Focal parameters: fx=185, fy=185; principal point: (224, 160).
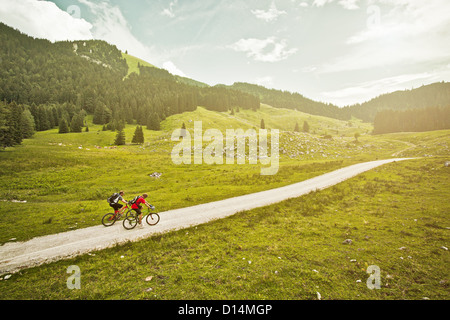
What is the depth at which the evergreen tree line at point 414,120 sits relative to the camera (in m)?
126

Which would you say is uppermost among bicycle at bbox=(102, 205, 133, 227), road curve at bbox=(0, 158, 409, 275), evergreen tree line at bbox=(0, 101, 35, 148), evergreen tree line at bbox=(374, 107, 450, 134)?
evergreen tree line at bbox=(374, 107, 450, 134)

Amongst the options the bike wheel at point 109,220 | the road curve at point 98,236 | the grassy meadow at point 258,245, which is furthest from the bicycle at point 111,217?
the grassy meadow at point 258,245

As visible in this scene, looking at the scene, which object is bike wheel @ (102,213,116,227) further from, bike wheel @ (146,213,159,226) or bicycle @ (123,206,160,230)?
bike wheel @ (146,213,159,226)

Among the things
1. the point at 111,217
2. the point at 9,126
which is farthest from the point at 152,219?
the point at 9,126

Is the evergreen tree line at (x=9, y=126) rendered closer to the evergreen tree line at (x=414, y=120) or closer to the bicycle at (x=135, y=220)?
the bicycle at (x=135, y=220)

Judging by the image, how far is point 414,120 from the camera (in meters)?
136

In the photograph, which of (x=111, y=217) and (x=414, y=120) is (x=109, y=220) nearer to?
(x=111, y=217)

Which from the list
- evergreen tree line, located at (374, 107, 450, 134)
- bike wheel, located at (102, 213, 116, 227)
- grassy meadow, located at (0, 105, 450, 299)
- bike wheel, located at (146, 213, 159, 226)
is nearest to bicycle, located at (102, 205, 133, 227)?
bike wheel, located at (102, 213, 116, 227)

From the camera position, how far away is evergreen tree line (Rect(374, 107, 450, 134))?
12550 cm

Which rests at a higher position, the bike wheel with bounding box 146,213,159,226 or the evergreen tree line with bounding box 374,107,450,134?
the evergreen tree line with bounding box 374,107,450,134

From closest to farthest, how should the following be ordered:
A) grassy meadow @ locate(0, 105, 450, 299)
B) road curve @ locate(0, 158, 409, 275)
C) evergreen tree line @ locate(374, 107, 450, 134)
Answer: grassy meadow @ locate(0, 105, 450, 299)
road curve @ locate(0, 158, 409, 275)
evergreen tree line @ locate(374, 107, 450, 134)

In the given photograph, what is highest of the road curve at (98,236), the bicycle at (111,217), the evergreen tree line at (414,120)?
the evergreen tree line at (414,120)
